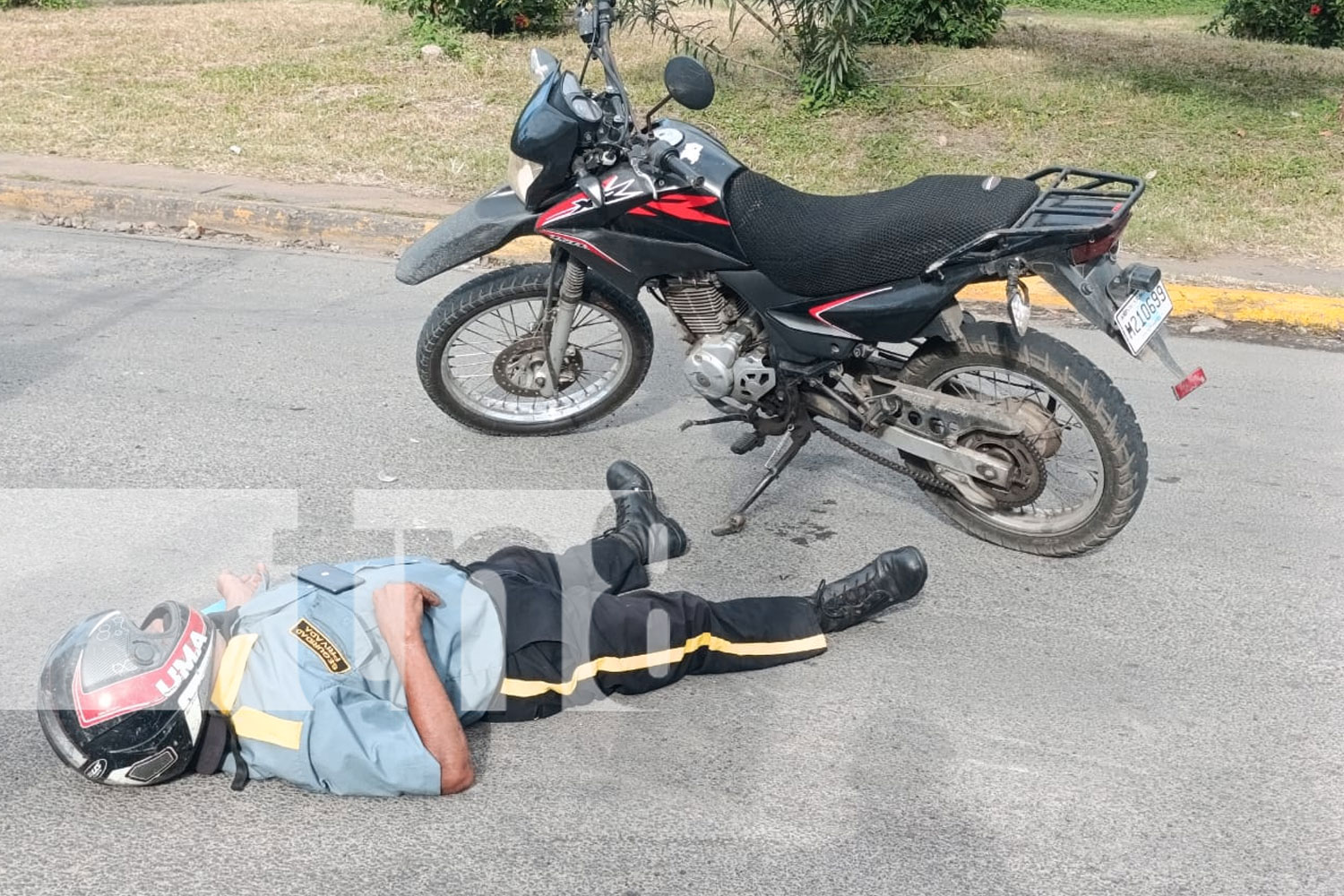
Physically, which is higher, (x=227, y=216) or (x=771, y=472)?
A: (x=771, y=472)

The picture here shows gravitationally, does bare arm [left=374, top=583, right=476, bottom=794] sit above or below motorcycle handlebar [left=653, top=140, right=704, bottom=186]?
below

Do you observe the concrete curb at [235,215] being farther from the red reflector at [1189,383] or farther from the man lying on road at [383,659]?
the man lying on road at [383,659]

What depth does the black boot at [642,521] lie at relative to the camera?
4062 mm

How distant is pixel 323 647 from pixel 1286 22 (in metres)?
14.2

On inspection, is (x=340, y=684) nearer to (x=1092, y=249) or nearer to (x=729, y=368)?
(x=729, y=368)

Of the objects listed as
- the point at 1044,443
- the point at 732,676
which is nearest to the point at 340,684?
the point at 732,676

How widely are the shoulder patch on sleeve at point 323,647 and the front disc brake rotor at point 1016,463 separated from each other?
205cm

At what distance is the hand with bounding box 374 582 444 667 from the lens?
3.17 meters

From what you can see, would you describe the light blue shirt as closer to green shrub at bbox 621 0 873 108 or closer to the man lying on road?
the man lying on road

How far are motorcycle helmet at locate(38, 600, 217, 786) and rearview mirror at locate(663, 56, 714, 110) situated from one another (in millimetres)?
2267

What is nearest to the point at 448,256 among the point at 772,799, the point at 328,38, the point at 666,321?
the point at 666,321

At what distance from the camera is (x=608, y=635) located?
11.4 ft

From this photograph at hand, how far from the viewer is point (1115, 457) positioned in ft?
13.2

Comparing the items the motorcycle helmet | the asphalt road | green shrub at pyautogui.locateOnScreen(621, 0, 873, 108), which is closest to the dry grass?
green shrub at pyautogui.locateOnScreen(621, 0, 873, 108)
